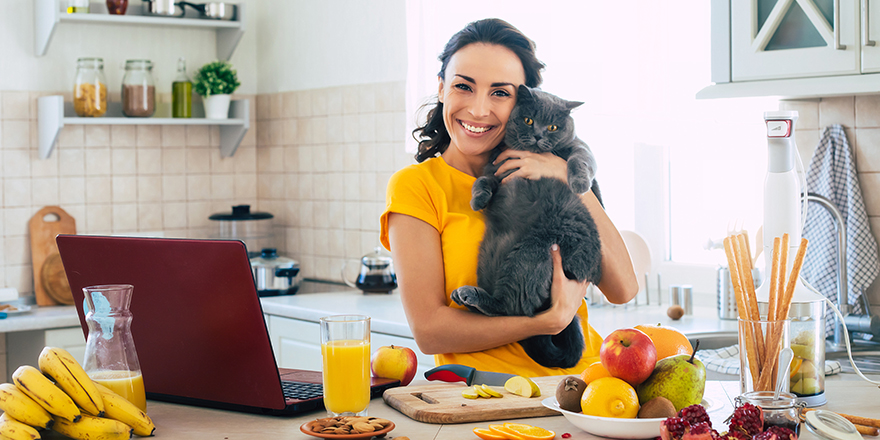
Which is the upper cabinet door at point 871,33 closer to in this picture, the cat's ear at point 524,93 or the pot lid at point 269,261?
the cat's ear at point 524,93

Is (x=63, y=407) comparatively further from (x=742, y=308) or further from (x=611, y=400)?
(x=742, y=308)

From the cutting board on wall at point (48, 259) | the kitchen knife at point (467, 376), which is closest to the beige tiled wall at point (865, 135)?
the kitchen knife at point (467, 376)

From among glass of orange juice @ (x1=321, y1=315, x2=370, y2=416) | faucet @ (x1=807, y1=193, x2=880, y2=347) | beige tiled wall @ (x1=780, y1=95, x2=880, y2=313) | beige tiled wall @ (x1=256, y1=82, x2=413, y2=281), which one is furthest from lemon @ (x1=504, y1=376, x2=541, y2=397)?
beige tiled wall @ (x1=256, y1=82, x2=413, y2=281)

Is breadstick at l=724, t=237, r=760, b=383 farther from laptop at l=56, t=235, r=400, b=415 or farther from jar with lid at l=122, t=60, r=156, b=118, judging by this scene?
jar with lid at l=122, t=60, r=156, b=118

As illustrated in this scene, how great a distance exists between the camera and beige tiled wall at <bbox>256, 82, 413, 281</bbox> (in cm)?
321

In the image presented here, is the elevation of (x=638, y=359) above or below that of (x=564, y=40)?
below

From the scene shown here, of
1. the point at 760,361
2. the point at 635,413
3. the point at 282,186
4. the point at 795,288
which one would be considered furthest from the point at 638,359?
the point at 282,186

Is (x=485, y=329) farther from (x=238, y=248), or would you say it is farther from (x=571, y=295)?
(x=238, y=248)

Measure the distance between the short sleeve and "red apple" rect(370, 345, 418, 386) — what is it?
30 centimetres

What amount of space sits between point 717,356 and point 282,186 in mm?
2237

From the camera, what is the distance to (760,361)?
1.10 meters

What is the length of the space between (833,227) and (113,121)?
2.52 meters

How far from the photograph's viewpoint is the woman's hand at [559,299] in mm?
1488

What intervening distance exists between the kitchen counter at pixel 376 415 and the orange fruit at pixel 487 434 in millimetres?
20
